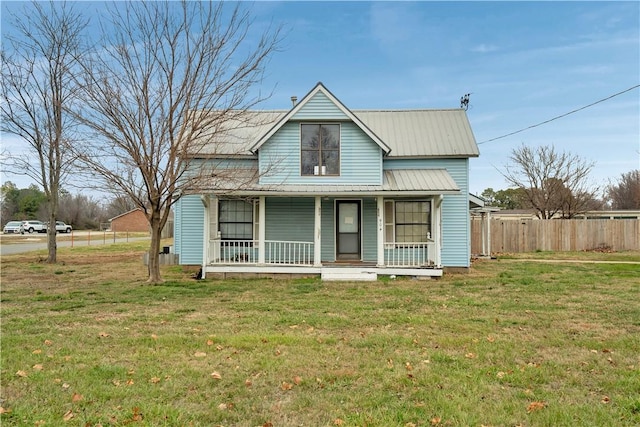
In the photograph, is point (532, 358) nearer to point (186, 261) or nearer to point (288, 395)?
point (288, 395)

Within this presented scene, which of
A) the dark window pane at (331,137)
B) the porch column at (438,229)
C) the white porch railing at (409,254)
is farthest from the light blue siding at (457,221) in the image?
the dark window pane at (331,137)

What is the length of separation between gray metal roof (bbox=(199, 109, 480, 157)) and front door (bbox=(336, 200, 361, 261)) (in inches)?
89.9

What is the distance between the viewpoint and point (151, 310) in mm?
8359

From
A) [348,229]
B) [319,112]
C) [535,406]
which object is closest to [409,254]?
[348,229]

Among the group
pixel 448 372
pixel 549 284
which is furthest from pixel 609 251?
pixel 448 372

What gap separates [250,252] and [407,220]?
5430 mm

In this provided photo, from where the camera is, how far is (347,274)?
13.1 meters

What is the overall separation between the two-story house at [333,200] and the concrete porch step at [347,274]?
3 cm

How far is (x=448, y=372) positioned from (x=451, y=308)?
3911 millimetres

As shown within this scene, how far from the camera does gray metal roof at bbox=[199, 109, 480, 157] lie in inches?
591

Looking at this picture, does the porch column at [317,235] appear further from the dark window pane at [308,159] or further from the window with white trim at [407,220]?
the window with white trim at [407,220]

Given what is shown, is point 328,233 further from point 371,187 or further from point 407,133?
point 407,133

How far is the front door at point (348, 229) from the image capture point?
15.0 metres

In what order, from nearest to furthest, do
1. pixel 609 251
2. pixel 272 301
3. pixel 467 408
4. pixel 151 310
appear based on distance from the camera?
1. pixel 467 408
2. pixel 151 310
3. pixel 272 301
4. pixel 609 251
